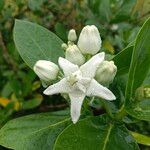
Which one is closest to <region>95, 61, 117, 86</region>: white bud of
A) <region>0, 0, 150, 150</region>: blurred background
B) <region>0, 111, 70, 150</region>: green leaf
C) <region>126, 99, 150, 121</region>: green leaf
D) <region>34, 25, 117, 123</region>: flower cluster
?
<region>34, 25, 117, 123</region>: flower cluster

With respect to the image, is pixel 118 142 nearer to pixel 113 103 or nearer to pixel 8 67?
pixel 113 103

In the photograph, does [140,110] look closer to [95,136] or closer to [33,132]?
[95,136]

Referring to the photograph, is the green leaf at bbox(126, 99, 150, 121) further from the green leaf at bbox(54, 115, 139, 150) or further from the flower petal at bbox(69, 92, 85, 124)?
the flower petal at bbox(69, 92, 85, 124)

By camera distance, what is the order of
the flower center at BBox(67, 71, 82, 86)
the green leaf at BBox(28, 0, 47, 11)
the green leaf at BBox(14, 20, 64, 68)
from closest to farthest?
the flower center at BBox(67, 71, 82, 86) < the green leaf at BBox(14, 20, 64, 68) < the green leaf at BBox(28, 0, 47, 11)

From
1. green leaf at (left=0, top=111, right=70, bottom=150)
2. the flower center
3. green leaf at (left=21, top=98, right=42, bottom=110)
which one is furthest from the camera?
green leaf at (left=21, top=98, right=42, bottom=110)

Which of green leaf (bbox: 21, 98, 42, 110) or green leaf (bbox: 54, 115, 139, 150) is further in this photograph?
green leaf (bbox: 21, 98, 42, 110)

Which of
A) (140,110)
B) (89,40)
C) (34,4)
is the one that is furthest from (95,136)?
(34,4)

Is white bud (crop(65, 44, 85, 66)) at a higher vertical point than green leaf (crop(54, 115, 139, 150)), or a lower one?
higher
